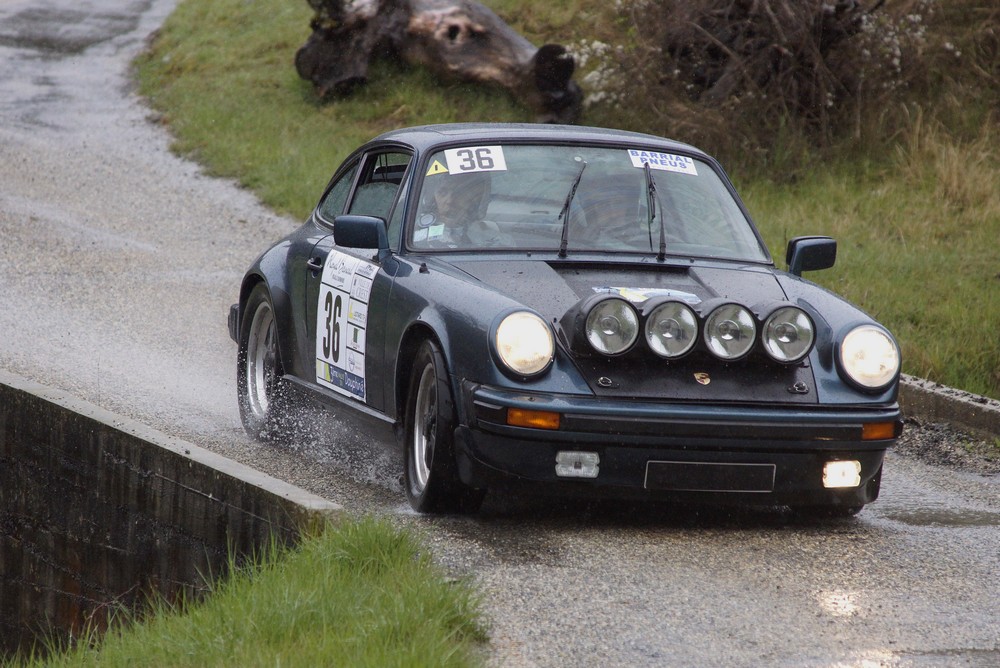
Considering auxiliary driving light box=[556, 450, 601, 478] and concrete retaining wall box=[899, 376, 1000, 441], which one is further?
concrete retaining wall box=[899, 376, 1000, 441]

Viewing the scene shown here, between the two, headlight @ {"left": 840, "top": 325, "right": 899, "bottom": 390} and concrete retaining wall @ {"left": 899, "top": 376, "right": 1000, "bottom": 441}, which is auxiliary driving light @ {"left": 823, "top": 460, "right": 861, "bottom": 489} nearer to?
headlight @ {"left": 840, "top": 325, "right": 899, "bottom": 390}

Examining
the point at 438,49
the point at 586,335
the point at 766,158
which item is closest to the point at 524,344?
the point at 586,335

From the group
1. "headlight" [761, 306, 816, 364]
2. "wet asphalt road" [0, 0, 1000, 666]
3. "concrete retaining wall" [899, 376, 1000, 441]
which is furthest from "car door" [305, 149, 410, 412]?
"concrete retaining wall" [899, 376, 1000, 441]

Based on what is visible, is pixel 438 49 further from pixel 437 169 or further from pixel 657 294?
pixel 657 294

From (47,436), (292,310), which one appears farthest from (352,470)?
(47,436)

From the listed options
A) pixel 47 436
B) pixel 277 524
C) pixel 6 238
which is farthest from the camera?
pixel 6 238

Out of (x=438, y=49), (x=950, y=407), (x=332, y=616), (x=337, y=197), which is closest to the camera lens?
(x=332, y=616)

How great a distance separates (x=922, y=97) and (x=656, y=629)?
12.7 metres

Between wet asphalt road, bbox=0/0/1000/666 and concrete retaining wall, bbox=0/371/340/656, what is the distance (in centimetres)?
45

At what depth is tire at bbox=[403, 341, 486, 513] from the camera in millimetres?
5133

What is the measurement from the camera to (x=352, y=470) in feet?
21.1

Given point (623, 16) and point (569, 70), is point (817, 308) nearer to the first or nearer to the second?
point (569, 70)

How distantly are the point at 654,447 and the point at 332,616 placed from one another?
4.65ft

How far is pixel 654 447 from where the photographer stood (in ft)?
16.3
